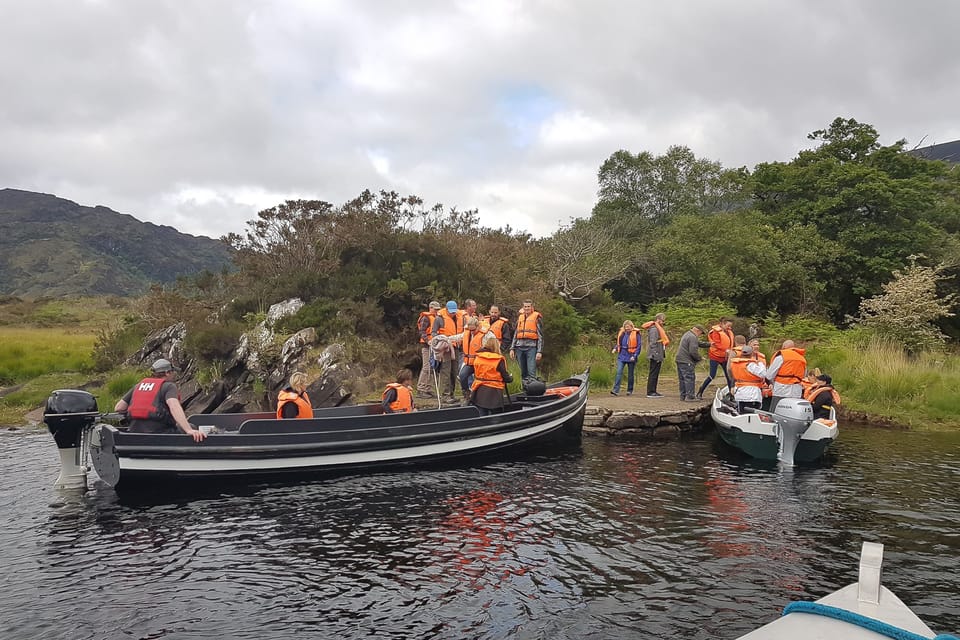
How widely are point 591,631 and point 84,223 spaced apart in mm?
172060

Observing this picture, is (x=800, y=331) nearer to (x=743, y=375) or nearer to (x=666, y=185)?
(x=743, y=375)

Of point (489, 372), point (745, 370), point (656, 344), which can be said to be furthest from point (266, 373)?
point (745, 370)

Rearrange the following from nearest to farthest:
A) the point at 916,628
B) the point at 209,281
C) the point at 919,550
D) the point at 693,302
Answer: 1. the point at 916,628
2. the point at 919,550
3. the point at 209,281
4. the point at 693,302

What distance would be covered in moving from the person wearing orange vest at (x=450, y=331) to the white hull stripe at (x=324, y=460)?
318 centimetres

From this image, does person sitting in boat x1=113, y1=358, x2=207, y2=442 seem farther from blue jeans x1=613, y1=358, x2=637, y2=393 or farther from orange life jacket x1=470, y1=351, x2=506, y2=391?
blue jeans x1=613, y1=358, x2=637, y2=393

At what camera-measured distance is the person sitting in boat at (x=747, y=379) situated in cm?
1120

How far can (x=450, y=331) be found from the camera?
13.3 metres

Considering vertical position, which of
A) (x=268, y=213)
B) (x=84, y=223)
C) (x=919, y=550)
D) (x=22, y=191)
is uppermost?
(x=22, y=191)

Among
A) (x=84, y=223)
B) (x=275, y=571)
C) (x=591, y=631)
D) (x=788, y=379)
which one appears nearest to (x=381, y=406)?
(x=275, y=571)

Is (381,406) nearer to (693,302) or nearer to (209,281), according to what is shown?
(209,281)

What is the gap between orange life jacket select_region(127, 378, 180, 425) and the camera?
862cm

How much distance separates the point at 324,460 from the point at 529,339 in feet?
17.8

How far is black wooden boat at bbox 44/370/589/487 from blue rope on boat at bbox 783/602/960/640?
747 centimetres

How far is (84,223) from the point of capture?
482 ft
